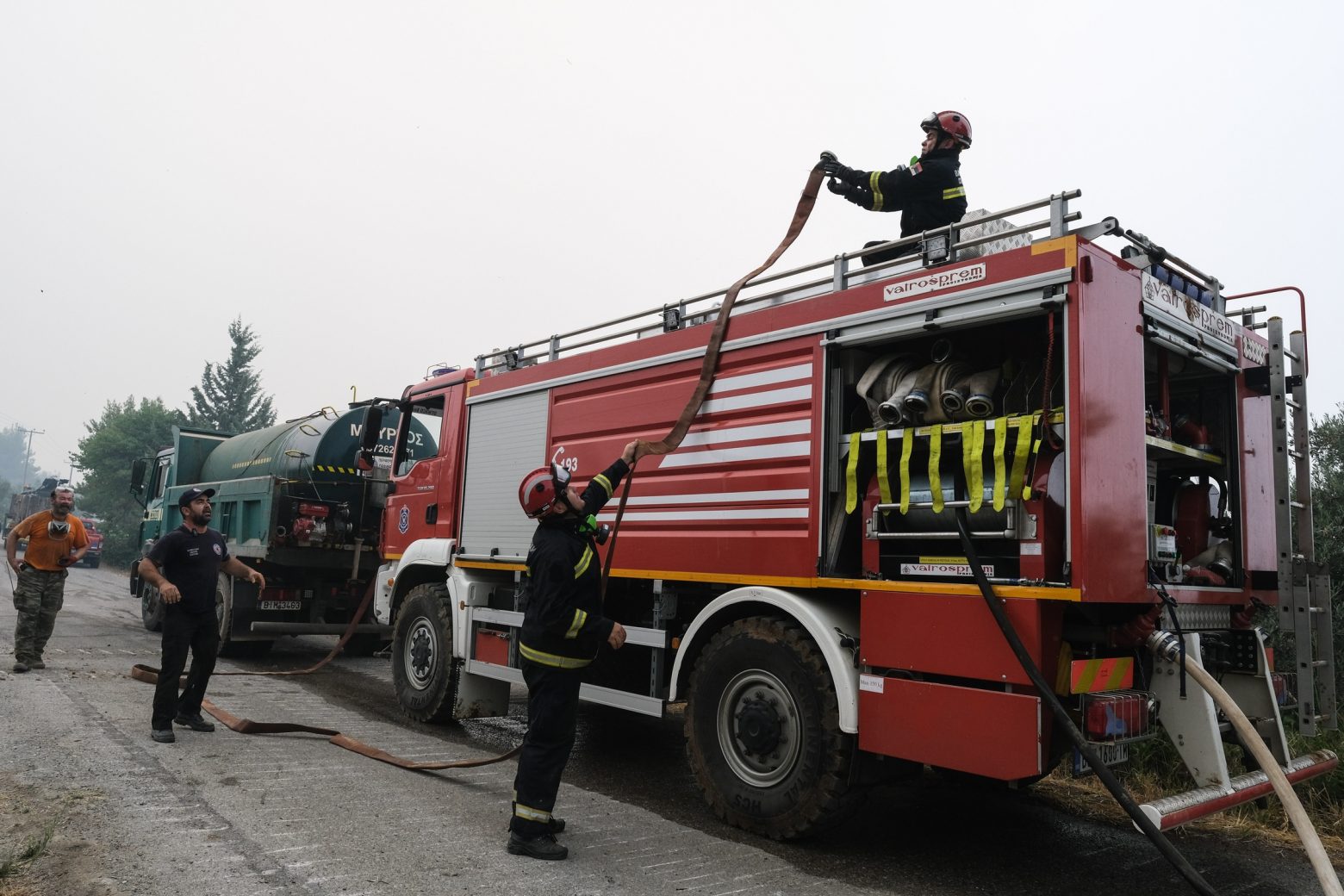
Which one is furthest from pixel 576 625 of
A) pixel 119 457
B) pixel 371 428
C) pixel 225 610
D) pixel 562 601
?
pixel 119 457

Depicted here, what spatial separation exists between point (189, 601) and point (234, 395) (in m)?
39.3

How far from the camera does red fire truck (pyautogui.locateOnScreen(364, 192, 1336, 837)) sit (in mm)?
3959

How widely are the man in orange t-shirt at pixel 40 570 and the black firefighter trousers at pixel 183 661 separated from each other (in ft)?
9.03

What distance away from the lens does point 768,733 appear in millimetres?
4660

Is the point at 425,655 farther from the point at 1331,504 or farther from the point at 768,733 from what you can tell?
the point at 1331,504

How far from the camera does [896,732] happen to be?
420cm

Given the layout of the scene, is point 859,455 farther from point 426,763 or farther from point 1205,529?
point 426,763

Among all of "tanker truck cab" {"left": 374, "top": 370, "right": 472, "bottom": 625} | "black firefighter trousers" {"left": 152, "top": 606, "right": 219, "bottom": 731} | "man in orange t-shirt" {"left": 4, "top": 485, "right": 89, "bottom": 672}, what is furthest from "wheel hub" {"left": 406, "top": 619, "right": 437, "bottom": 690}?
"man in orange t-shirt" {"left": 4, "top": 485, "right": 89, "bottom": 672}

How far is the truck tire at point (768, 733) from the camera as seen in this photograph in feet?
14.6

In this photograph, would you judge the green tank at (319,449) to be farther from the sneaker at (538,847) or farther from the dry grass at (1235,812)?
the dry grass at (1235,812)

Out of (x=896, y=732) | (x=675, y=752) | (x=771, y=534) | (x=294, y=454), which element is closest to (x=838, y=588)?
(x=771, y=534)

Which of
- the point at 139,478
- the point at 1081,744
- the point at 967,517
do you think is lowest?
the point at 1081,744

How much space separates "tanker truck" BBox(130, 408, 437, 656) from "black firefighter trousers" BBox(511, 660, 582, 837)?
6.03 metres

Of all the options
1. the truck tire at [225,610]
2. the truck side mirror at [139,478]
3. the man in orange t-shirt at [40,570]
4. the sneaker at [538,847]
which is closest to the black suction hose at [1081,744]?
the sneaker at [538,847]
